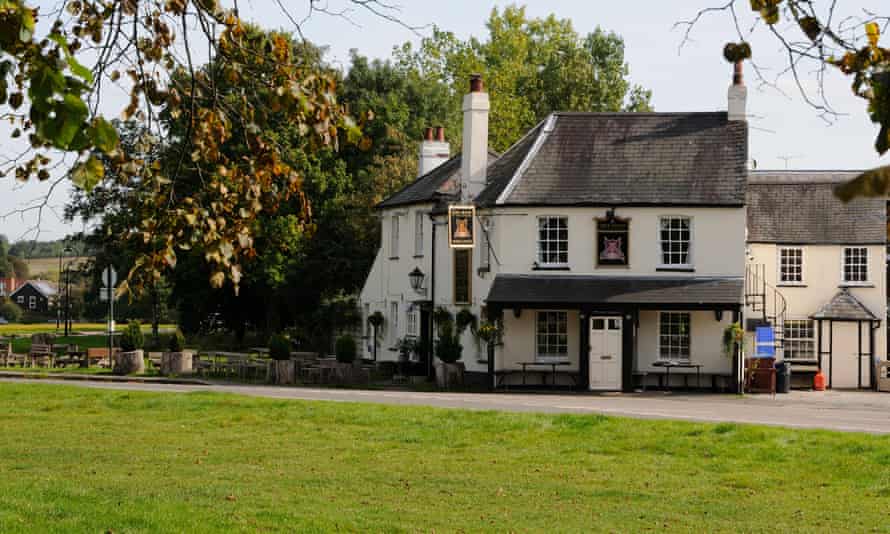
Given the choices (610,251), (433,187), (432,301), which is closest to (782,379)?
(610,251)

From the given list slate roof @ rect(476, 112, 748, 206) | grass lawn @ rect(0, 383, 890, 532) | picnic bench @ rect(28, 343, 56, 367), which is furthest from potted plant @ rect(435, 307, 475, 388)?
picnic bench @ rect(28, 343, 56, 367)

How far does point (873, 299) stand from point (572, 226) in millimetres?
11580

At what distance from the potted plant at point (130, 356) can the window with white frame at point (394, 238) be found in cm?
957

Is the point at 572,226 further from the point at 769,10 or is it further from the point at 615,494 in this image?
the point at 769,10

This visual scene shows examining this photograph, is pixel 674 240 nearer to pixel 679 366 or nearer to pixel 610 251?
pixel 610 251

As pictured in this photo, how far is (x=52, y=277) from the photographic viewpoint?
197 metres

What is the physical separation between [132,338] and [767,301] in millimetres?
22292

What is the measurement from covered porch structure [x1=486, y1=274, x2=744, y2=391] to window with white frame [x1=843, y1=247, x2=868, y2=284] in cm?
737

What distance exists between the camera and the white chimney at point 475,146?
138 feet

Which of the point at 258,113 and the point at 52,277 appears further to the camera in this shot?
the point at 52,277

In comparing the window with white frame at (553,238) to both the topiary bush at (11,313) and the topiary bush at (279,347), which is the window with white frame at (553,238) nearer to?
the topiary bush at (279,347)

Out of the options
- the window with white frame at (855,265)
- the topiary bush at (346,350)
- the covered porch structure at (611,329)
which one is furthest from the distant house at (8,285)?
the window with white frame at (855,265)

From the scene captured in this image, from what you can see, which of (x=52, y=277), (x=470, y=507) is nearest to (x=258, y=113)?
(x=470, y=507)

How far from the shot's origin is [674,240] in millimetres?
39719
